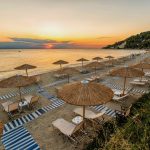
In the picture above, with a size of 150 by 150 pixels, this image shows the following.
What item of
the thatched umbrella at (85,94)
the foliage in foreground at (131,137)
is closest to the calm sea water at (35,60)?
the thatched umbrella at (85,94)

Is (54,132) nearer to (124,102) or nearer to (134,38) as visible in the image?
(124,102)

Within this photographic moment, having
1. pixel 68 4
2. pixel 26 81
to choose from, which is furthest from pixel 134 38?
pixel 26 81

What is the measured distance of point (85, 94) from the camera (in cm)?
649

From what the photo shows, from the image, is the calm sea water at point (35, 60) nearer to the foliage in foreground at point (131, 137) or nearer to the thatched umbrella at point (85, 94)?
the thatched umbrella at point (85, 94)

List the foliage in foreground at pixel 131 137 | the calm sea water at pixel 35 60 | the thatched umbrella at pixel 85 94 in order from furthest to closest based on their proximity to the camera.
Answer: the calm sea water at pixel 35 60 → the thatched umbrella at pixel 85 94 → the foliage in foreground at pixel 131 137

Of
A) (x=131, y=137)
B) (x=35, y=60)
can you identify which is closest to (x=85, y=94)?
(x=131, y=137)

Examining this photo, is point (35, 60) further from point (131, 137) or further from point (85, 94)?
point (131, 137)

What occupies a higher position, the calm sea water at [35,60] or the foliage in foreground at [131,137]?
the foliage in foreground at [131,137]

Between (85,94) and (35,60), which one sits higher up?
(85,94)

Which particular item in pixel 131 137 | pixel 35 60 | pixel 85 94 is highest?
pixel 85 94

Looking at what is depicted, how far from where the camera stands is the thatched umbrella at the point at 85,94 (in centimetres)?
631

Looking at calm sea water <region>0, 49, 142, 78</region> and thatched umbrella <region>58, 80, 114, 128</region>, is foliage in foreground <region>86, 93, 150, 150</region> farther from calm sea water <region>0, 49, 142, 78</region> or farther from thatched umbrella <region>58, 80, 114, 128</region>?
calm sea water <region>0, 49, 142, 78</region>

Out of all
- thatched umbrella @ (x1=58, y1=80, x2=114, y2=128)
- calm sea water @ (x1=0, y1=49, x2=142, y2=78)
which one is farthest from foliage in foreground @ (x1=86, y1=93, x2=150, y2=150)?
calm sea water @ (x1=0, y1=49, x2=142, y2=78)

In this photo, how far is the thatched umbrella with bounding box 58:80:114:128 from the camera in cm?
631
